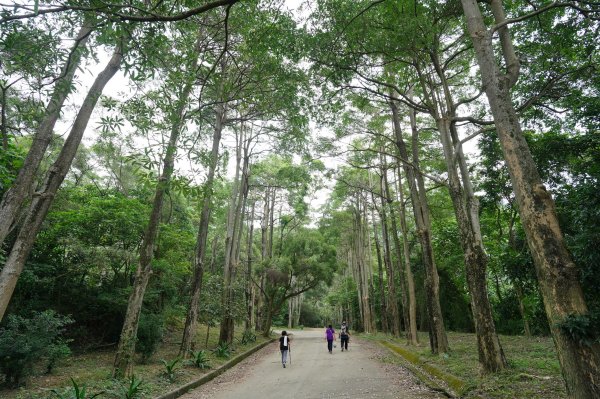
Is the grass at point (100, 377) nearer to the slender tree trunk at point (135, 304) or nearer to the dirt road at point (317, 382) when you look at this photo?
the slender tree trunk at point (135, 304)

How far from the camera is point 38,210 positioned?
16.5 ft

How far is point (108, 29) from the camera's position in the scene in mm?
2934

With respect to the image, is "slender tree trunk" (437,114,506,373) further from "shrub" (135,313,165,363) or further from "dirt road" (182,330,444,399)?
"shrub" (135,313,165,363)

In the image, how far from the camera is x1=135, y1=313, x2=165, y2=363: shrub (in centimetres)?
995

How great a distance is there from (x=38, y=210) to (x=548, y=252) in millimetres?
6713

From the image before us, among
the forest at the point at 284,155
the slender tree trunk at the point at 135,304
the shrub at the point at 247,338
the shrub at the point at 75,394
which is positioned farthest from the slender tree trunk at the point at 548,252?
the shrub at the point at 247,338

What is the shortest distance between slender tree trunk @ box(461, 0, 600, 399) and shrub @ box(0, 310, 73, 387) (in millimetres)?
8333

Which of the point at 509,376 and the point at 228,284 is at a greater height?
the point at 228,284

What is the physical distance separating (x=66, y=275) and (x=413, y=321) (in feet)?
41.4

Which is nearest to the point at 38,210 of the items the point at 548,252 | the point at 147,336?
the point at 147,336

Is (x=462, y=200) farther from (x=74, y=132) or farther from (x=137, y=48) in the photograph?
(x=74, y=132)

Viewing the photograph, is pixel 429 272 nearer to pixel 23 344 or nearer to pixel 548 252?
pixel 548 252

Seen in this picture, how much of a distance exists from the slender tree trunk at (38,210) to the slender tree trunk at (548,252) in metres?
5.03

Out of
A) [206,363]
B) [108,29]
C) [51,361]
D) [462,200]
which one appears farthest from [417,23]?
[51,361]
